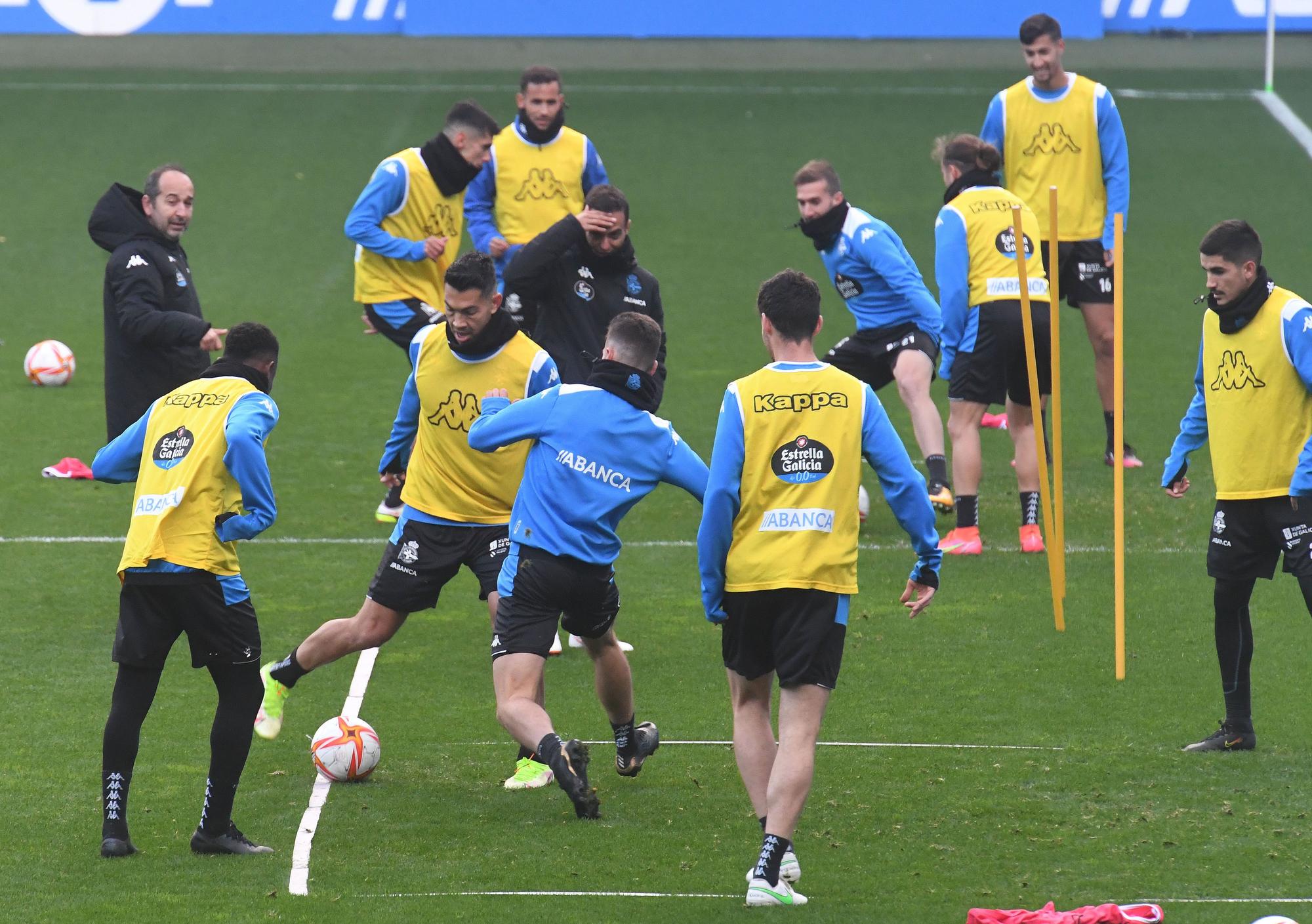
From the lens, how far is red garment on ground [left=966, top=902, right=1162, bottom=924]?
5434 millimetres

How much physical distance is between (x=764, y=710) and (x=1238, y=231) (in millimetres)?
2668

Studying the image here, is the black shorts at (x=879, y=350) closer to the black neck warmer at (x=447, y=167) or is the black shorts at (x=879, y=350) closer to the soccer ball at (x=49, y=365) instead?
the black neck warmer at (x=447, y=167)

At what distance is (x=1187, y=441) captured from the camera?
24.9 feet

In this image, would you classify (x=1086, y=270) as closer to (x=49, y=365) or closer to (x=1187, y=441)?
(x=1187, y=441)

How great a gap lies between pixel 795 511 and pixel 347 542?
535cm

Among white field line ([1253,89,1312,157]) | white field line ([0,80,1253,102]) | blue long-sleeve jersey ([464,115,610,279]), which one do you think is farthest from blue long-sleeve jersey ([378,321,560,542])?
white field line ([1253,89,1312,157])

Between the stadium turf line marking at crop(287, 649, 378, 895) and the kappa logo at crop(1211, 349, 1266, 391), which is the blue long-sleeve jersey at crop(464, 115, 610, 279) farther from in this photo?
the kappa logo at crop(1211, 349, 1266, 391)

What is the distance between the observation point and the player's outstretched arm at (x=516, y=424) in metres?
6.51

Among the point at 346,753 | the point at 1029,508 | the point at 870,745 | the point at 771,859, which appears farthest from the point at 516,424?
the point at 1029,508

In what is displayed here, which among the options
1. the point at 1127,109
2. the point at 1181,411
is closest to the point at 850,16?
the point at 1127,109

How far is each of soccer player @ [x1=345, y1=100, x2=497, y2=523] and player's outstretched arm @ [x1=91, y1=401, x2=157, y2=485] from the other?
4.04 metres

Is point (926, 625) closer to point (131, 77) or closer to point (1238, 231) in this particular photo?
point (1238, 231)

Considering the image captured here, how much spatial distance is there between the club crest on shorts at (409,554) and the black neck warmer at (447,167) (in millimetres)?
3877

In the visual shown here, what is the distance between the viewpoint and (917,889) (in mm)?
5934
